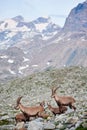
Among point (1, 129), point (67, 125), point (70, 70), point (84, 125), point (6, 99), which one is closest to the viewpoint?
point (84, 125)

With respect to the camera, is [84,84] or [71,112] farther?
[84,84]

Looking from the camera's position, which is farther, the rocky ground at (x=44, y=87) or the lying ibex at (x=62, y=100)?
the rocky ground at (x=44, y=87)

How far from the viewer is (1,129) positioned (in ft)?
73.2

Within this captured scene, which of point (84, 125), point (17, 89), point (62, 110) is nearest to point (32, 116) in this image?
point (62, 110)

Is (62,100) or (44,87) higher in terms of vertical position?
(62,100)

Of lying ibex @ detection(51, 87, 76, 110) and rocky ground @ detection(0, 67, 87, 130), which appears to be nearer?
lying ibex @ detection(51, 87, 76, 110)

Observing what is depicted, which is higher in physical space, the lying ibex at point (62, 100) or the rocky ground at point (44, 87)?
the lying ibex at point (62, 100)

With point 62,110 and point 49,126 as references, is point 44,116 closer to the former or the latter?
point 62,110

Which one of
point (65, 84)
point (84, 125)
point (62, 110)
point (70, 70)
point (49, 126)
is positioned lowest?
point (70, 70)

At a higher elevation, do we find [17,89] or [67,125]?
[67,125]

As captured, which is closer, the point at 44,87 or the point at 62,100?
the point at 62,100

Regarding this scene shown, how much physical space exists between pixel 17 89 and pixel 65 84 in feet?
32.2

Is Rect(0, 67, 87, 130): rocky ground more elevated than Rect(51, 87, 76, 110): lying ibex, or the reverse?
Rect(51, 87, 76, 110): lying ibex

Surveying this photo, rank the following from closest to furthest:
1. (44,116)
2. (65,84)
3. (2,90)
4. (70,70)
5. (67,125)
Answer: (67,125)
(44,116)
(65,84)
(2,90)
(70,70)
